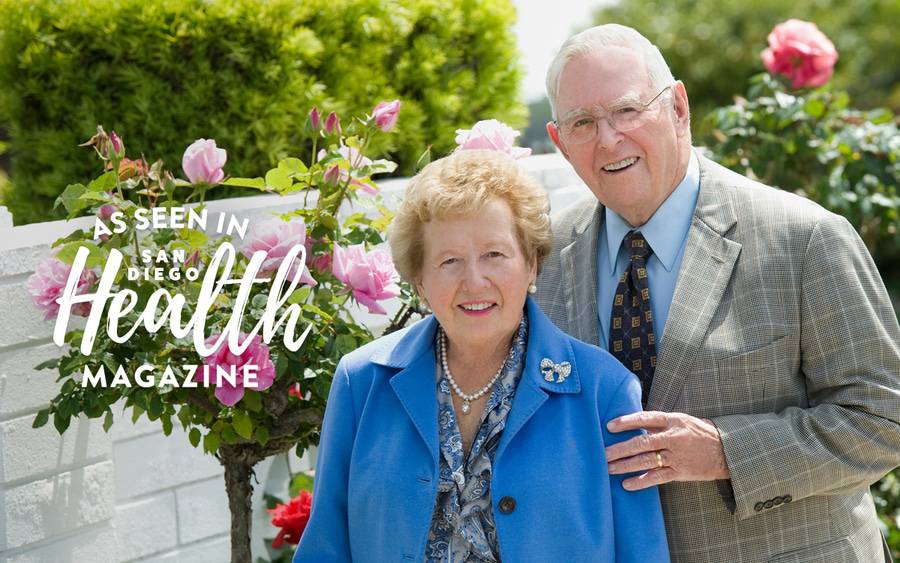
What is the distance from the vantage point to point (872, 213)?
456 centimetres

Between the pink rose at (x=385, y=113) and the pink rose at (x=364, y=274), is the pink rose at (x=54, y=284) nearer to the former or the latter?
the pink rose at (x=364, y=274)

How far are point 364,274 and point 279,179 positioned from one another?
31 cm

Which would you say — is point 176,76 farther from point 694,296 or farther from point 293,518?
point 694,296

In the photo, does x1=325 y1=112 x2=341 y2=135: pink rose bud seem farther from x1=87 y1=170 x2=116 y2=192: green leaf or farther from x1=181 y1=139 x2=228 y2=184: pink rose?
x1=87 y1=170 x2=116 y2=192: green leaf

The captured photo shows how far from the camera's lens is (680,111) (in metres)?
2.50

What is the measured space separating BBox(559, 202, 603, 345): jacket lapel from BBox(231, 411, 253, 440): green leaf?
0.78 meters

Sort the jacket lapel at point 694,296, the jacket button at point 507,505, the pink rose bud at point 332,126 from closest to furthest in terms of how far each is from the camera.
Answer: the jacket button at point 507,505 < the jacket lapel at point 694,296 < the pink rose bud at point 332,126

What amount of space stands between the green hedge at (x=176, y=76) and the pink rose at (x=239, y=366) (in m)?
1.46

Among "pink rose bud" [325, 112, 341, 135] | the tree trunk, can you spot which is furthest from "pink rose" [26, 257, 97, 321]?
"pink rose bud" [325, 112, 341, 135]

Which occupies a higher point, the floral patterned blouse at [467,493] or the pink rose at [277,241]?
the pink rose at [277,241]

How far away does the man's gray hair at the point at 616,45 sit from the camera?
2414 millimetres

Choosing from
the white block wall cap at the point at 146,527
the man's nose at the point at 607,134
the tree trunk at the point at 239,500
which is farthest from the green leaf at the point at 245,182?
the white block wall cap at the point at 146,527

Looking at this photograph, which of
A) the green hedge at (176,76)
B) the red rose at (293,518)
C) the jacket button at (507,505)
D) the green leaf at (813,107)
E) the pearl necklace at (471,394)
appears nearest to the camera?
the jacket button at (507,505)

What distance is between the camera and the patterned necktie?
2379 millimetres
